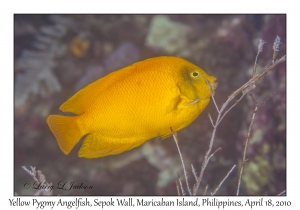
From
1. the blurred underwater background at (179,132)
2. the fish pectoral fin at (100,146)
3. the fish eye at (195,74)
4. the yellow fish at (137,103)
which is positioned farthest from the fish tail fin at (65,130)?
the blurred underwater background at (179,132)

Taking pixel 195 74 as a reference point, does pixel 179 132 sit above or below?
below

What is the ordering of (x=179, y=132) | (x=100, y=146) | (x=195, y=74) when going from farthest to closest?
1. (x=179, y=132)
2. (x=100, y=146)
3. (x=195, y=74)

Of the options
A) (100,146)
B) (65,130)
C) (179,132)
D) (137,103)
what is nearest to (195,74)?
(137,103)

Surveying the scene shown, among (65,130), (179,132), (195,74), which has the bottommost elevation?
(179,132)

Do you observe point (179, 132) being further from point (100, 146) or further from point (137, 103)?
point (137, 103)
